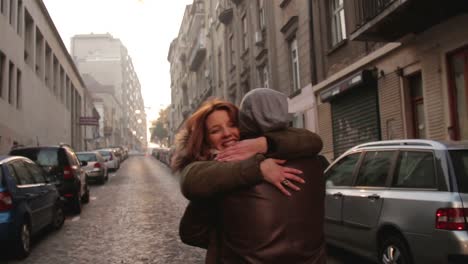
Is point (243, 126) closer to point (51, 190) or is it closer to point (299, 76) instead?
point (51, 190)

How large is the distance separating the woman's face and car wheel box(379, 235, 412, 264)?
130 inches

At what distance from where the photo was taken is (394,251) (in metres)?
5.14

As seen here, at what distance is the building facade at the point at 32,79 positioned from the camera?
20812 mm

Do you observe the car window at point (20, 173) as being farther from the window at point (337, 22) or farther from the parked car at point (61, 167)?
the window at point (337, 22)

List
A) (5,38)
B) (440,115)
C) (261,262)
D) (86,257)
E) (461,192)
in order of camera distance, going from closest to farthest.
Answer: (261,262) < (461,192) < (86,257) < (440,115) < (5,38)

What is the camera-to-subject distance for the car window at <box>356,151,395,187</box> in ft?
18.7

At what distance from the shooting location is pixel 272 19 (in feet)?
70.7

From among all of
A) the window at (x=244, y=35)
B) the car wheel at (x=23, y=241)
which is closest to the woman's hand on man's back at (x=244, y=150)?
the car wheel at (x=23, y=241)

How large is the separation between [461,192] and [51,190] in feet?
24.0

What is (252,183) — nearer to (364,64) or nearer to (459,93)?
(459,93)

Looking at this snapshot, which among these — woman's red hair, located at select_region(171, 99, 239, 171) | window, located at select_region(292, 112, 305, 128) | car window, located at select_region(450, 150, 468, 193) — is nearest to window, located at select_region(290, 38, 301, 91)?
window, located at select_region(292, 112, 305, 128)

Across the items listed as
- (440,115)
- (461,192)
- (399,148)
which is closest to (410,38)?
(440,115)

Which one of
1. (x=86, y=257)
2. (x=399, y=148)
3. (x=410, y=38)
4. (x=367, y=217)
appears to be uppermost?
(x=410, y=38)

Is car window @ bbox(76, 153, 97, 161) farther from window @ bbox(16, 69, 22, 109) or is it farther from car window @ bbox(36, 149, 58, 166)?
car window @ bbox(36, 149, 58, 166)
